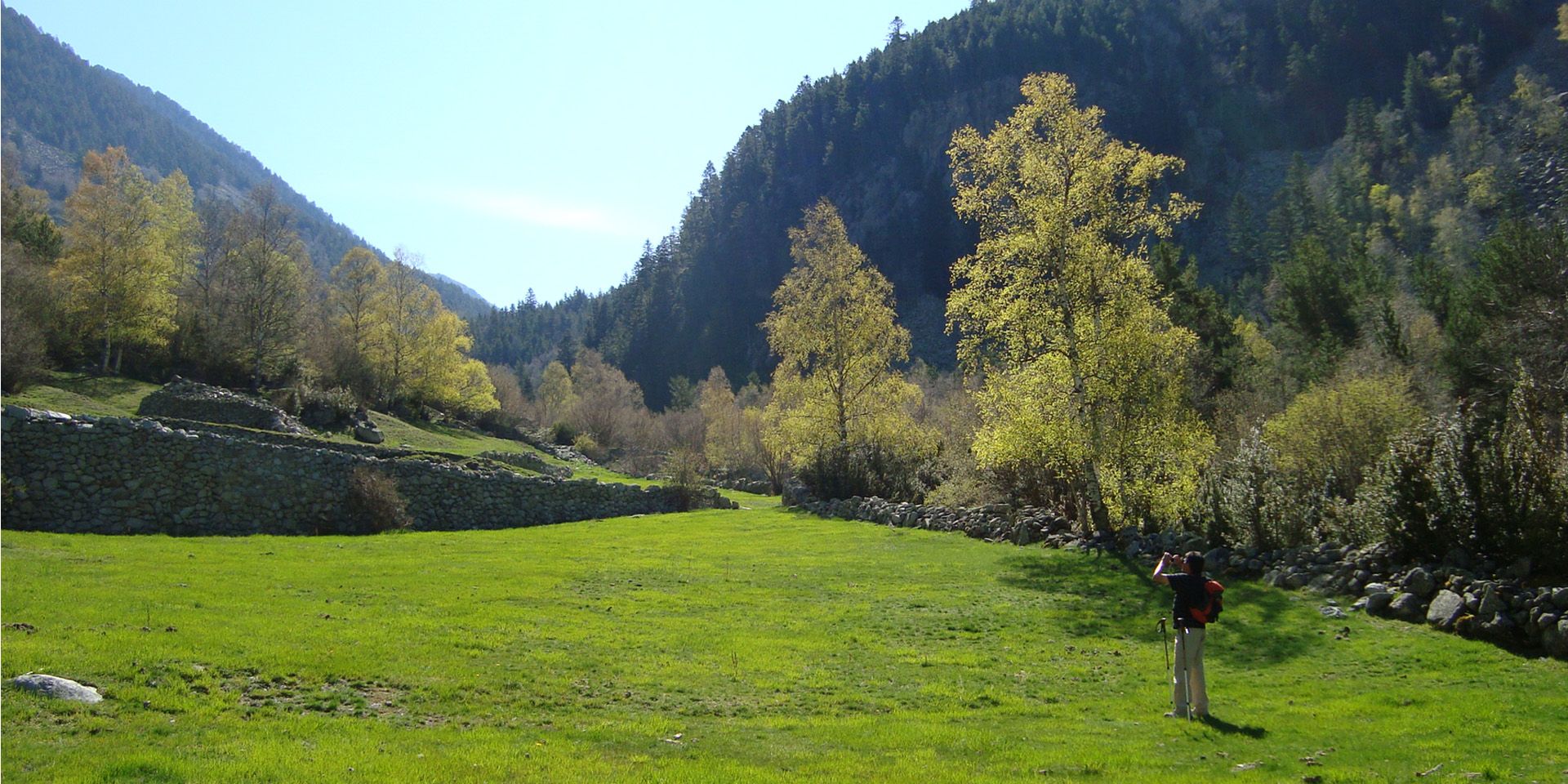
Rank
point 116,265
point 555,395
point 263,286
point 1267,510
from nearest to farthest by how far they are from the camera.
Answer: point 1267,510, point 116,265, point 263,286, point 555,395

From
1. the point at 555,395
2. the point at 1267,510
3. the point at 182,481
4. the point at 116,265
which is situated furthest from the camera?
the point at 555,395

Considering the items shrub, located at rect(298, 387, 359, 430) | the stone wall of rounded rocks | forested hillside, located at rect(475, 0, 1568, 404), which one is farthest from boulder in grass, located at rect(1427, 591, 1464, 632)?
forested hillside, located at rect(475, 0, 1568, 404)

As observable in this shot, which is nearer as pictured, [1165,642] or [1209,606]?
[1209,606]

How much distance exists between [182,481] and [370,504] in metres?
5.25

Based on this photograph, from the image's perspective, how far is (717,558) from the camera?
78.0ft

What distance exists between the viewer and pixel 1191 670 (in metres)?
11.2

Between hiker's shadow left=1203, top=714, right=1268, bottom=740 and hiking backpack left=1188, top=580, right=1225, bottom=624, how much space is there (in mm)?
1247

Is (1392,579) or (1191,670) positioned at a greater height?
(1392,579)

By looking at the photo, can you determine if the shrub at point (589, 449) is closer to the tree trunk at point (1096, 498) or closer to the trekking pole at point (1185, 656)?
the tree trunk at point (1096, 498)

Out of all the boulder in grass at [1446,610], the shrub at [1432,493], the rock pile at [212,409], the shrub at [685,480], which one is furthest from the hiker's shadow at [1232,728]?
the rock pile at [212,409]

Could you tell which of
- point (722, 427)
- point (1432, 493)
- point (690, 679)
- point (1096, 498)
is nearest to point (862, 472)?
point (1096, 498)

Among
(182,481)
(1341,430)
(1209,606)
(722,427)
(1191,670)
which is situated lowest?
(1191,670)

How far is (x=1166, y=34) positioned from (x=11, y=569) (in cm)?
→ 21776

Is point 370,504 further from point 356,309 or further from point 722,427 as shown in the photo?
point 722,427
